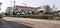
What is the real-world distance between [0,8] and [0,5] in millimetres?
3461

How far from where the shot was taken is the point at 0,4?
392ft

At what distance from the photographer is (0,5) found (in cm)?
12125

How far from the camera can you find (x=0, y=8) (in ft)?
407

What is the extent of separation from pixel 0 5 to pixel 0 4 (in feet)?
5.68

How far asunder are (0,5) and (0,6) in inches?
32.5

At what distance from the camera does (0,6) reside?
400ft

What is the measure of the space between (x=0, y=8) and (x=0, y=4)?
16.9ft

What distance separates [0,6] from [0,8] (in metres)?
2.68

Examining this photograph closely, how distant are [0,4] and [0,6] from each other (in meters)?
2.49
